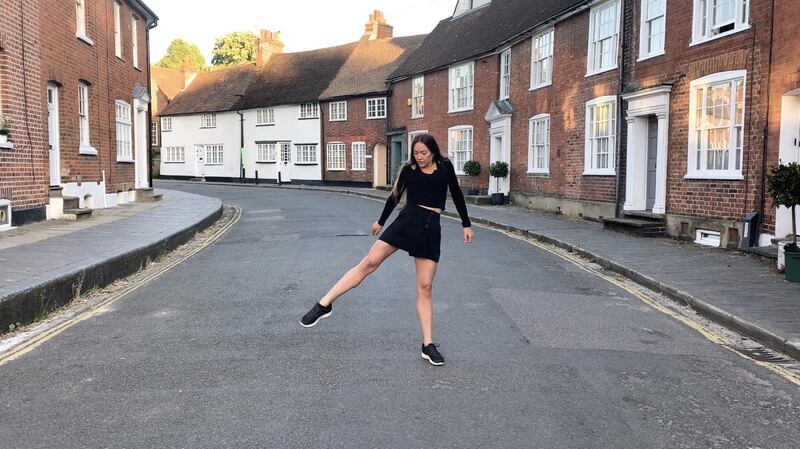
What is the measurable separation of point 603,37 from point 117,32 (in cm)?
1448

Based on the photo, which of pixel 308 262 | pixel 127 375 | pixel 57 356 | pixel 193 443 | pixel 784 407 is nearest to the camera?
pixel 193 443

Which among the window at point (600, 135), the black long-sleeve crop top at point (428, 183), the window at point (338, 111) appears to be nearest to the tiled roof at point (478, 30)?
the window at point (600, 135)

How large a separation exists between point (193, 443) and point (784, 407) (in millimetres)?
3841

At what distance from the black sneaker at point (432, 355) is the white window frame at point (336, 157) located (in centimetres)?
3553

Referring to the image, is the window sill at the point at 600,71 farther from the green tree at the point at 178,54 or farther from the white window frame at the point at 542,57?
the green tree at the point at 178,54

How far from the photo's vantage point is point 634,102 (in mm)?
15406

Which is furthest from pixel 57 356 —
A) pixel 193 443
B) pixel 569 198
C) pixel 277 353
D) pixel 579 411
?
pixel 569 198

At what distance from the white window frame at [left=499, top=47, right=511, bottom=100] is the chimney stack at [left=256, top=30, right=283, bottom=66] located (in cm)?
2809

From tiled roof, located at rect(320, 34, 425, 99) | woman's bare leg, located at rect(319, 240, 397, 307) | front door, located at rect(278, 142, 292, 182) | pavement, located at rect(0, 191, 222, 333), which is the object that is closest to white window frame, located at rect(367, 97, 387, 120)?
tiled roof, located at rect(320, 34, 425, 99)

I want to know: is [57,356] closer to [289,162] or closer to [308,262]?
[308,262]

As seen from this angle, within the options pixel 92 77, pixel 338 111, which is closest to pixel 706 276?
pixel 92 77

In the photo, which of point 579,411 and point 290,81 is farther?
point 290,81

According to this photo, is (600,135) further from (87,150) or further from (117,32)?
(117,32)

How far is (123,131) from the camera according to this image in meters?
21.3
